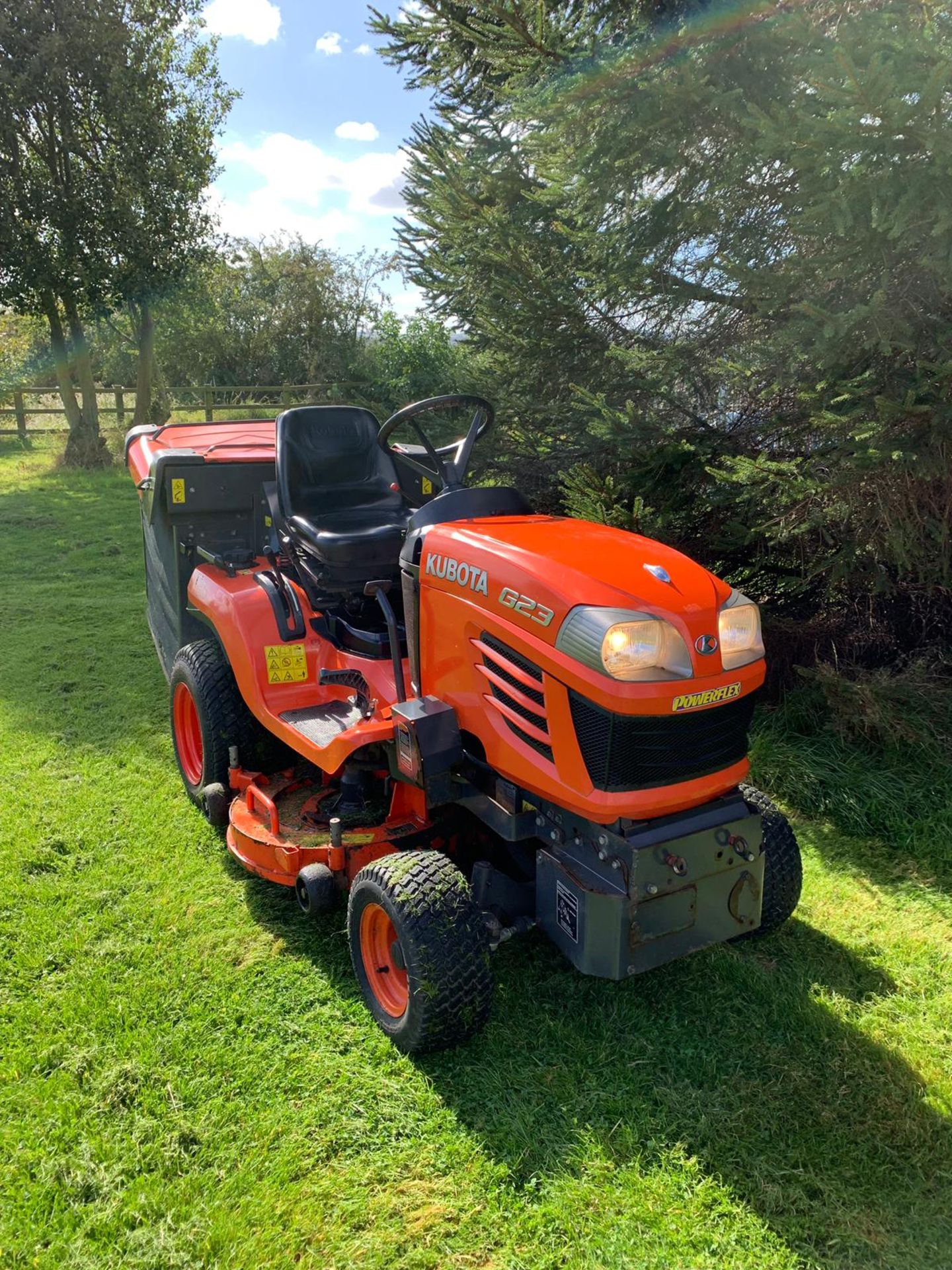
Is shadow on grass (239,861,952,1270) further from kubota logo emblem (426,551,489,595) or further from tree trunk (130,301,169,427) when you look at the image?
tree trunk (130,301,169,427)

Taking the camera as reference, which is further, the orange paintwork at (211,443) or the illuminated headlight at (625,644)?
the orange paintwork at (211,443)

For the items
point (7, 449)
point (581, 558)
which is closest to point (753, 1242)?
point (581, 558)

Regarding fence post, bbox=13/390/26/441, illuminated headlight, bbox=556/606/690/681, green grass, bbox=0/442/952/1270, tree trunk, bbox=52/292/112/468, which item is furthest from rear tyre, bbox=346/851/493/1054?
fence post, bbox=13/390/26/441

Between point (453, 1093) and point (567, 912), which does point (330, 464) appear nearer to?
point (567, 912)

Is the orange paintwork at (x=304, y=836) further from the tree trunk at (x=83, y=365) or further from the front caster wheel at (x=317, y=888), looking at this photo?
the tree trunk at (x=83, y=365)

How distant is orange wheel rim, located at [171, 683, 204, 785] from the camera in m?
4.10

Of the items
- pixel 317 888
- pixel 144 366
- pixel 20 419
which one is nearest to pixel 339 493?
pixel 317 888

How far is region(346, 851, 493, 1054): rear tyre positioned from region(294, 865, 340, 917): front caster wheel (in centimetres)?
25

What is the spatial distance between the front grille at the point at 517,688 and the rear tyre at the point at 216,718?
1.49m

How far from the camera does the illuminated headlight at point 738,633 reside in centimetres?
246

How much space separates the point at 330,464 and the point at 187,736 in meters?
1.39

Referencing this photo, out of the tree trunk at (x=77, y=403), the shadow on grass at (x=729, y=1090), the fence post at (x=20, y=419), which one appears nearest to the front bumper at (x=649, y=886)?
the shadow on grass at (x=729, y=1090)

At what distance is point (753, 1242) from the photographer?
2.02 metres

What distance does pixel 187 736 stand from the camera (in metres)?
4.14
